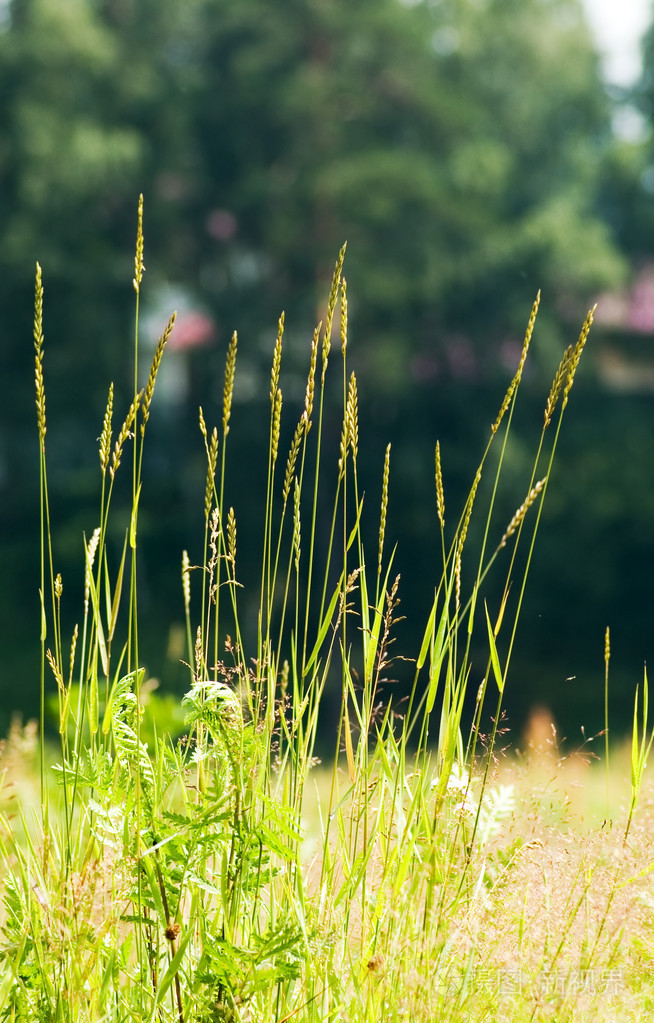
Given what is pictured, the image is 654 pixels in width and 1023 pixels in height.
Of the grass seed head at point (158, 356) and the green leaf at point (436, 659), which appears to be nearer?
the grass seed head at point (158, 356)

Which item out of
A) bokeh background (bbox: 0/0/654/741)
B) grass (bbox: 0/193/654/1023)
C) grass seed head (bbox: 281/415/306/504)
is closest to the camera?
grass (bbox: 0/193/654/1023)

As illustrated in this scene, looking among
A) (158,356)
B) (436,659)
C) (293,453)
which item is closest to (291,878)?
(436,659)

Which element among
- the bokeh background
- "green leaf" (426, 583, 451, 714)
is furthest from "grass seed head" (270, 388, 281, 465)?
the bokeh background

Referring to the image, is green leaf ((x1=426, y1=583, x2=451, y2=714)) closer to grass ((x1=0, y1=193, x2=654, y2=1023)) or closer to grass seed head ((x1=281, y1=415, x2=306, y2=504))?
grass ((x1=0, y1=193, x2=654, y2=1023))

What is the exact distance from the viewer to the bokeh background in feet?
41.1

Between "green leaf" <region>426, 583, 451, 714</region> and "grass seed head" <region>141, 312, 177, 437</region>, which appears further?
"green leaf" <region>426, 583, 451, 714</region>

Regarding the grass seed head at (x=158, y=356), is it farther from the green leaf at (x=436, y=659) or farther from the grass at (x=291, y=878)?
the green leaf at (x=436, y=659)

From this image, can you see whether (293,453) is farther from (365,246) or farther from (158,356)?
(365,246)

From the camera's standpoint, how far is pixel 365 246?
12.4 meters

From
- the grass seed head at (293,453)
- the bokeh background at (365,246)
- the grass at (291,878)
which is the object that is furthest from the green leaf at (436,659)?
the bokeh background at (365,246)

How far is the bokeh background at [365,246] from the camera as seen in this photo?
1252cm

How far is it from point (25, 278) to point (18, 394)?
1.92m

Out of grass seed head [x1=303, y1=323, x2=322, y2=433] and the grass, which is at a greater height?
grass seed head [x1=303, y1=323, x2=322, y2=433]

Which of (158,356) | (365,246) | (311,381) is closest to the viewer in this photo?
(158,356)
